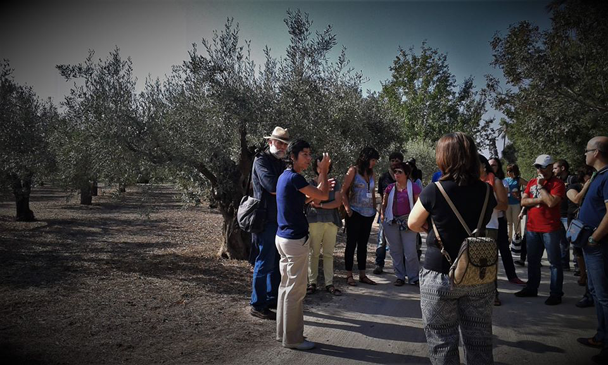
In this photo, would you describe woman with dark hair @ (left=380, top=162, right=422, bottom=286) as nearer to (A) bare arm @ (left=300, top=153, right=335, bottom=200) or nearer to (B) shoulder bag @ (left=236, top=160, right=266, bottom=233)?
(A) bare arm @ (left=300, top=153, right=335, bottom=200)

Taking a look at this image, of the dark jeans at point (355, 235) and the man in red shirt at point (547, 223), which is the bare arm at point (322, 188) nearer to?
the dark jeans at point (355, 235)

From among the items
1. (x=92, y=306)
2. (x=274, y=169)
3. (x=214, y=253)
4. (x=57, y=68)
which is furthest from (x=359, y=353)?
(x=57, y=68)

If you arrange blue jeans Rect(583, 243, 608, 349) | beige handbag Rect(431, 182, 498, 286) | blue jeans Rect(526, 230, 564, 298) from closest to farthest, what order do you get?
1. beige handbag Rect(431, 182, 498, 286)
2. blue jeans Rect(583, 243, 608, 349)
3. blue jeans Rect(526, 230, 564, 298)

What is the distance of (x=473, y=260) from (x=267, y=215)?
2.74m

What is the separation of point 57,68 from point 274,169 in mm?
4613

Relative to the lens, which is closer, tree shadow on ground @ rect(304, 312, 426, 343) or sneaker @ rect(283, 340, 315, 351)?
sneaker @ rect(283, 340, 315, 351)

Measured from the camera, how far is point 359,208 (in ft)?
21.7

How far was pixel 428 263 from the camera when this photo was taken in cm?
287

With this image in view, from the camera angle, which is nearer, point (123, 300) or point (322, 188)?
point (322, 188)

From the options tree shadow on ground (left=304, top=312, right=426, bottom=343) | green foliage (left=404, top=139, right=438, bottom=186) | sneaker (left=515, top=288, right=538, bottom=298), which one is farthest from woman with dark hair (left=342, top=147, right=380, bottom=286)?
green foliage (left=404, top=139, right=438, bottom=186)

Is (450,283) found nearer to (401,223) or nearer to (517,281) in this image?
(401,223)

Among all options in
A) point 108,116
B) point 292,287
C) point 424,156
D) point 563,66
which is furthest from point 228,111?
point 424,156

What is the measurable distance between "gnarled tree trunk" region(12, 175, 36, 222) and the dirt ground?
1624 millimetres

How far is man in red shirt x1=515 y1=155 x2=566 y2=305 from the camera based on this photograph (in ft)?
18.1
